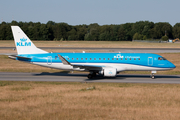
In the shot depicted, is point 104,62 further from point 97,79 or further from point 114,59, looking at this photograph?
point 97,79

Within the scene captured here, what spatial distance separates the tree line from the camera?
155125 mm

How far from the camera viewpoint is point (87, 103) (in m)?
17.4

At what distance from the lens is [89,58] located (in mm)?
31016

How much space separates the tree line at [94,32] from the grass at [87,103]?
138 metres

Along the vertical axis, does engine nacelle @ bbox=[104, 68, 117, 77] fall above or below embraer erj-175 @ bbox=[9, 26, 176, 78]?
below

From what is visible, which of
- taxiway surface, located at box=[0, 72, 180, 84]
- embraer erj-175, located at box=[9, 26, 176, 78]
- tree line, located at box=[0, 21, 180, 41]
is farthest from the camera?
tree line, located at box=[0, 21, 180, 41]

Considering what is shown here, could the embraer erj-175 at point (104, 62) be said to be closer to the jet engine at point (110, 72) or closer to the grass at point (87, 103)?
the jet engine at point (110, 72)

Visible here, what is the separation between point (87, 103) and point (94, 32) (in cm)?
15722

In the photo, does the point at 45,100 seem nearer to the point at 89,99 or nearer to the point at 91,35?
the point at 89,99

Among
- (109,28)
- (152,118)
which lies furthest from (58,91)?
(109,28)

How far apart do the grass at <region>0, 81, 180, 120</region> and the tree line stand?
138 metres

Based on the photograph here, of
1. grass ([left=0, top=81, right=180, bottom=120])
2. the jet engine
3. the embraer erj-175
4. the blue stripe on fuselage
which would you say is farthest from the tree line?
grass ([left=0, top=81, right=180, bottom=120])

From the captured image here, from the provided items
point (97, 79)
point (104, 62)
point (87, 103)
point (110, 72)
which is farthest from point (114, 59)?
point (87, 103)

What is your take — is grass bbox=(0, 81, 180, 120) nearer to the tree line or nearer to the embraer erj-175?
the embraer erj-175
